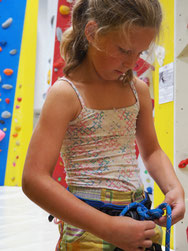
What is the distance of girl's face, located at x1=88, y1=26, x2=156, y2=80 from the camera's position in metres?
0.69

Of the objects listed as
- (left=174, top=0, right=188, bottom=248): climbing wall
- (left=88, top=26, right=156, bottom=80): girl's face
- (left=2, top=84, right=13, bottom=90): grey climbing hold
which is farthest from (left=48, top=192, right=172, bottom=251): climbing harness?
(left=2, top=84, right=13, bottom=90): grey climbing hold

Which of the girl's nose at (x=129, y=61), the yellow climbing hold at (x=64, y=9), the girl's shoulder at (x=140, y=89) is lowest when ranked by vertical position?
the girl's shoulder at (x=140, y=89)

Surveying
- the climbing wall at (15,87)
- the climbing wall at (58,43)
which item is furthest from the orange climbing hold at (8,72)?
the climbing wall at (58,43)

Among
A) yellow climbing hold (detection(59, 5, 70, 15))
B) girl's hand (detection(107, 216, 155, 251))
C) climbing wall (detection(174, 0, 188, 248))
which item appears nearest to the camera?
girl's hand (detection(107, 216, 155, 251))

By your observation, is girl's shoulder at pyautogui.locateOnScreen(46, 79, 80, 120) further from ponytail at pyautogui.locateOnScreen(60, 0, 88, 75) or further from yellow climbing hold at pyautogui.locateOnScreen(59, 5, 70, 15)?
yellow climbing hold at pyautogui.locateOnScreen(59, 5, 70, 15)

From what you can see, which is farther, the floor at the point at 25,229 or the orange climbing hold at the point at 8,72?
the orange climbing hold at the point at 8,72

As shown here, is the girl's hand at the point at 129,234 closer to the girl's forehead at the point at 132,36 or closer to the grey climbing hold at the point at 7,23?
the girl's forehead at the point at 132,36

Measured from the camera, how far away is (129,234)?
23.1 inches

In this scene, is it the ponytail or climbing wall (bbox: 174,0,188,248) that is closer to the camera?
the ponytail

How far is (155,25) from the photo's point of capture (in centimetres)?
72

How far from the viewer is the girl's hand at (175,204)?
27.0 inches

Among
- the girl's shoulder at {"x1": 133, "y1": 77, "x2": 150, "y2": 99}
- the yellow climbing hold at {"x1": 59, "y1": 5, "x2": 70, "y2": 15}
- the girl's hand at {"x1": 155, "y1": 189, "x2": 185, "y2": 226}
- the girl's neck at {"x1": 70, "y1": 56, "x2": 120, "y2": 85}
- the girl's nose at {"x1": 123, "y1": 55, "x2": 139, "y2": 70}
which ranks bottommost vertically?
the girl's hand at {"x1": 155, "y1": 189, "x2": 185, "y2": 226}

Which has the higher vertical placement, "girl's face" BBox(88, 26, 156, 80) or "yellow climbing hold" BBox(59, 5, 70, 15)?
"yellow climbing hold" BBox(59, 5, 70, 15)

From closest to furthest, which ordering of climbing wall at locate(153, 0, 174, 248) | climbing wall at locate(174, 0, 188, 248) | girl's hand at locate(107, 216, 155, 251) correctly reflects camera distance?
1. girl's hand at locate(107, 216, 155, 251)
2. climbing wall at locate(174, 0, 188, 248)
3. climbing wall at locate(153, 0, 174, 248)
